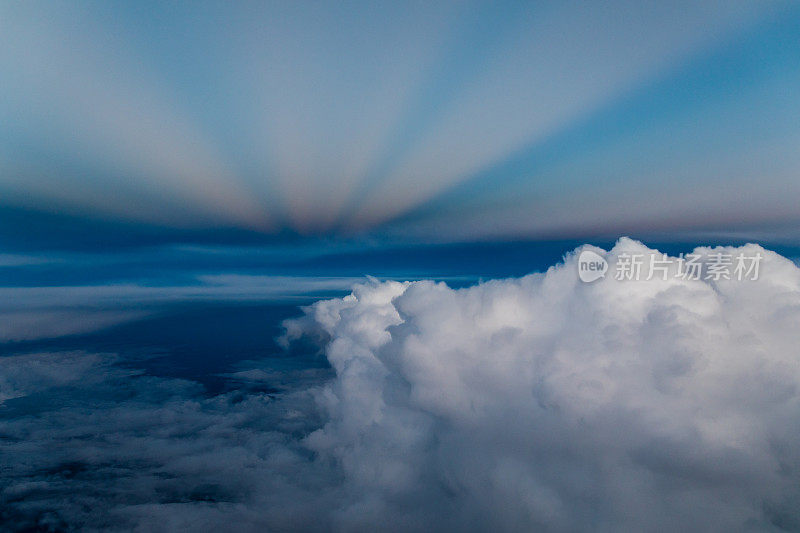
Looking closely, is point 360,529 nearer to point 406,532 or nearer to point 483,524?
point 406,532

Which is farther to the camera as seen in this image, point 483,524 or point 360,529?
point 360,529

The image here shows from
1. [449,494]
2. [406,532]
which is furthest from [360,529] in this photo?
[449,494]

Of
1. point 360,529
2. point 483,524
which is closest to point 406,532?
point 360,529

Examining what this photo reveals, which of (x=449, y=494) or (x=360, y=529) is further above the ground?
(x=449, y=494)

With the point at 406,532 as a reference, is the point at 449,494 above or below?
above

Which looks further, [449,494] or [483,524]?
[449,494]

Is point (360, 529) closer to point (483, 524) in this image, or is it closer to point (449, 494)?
point (449, 494)

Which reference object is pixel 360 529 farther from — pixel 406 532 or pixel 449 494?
pixel 449 494
